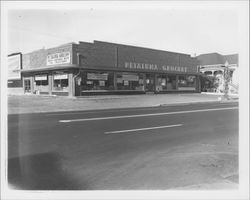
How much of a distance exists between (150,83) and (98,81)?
7.74 metres

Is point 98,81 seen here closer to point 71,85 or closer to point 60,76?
point 71,85

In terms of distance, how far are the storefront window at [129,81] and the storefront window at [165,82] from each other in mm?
2922

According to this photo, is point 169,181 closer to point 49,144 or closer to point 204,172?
point 204,172

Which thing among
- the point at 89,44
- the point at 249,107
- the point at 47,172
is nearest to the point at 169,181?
the point at 249,107

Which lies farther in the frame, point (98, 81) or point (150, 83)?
point (150, 83)

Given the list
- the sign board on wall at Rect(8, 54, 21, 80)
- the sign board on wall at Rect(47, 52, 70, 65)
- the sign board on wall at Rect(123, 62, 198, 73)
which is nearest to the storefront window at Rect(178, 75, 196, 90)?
the sign board on wall at Rect(123, 62, 198, 73)

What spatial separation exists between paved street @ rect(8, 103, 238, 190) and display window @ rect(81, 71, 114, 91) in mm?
17157

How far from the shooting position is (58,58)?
87.0 ft

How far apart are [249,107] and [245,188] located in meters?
1.21

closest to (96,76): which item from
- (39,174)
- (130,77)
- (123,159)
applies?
(130,77)

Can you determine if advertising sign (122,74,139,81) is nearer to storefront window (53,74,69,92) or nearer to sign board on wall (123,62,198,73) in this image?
sign board on wall (123,62,198,73)

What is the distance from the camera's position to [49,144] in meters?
6.66

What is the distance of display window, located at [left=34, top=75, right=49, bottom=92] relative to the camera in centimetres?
2853

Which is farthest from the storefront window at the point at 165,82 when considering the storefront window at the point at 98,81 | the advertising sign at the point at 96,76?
the advertising sign at the point at 96,76
